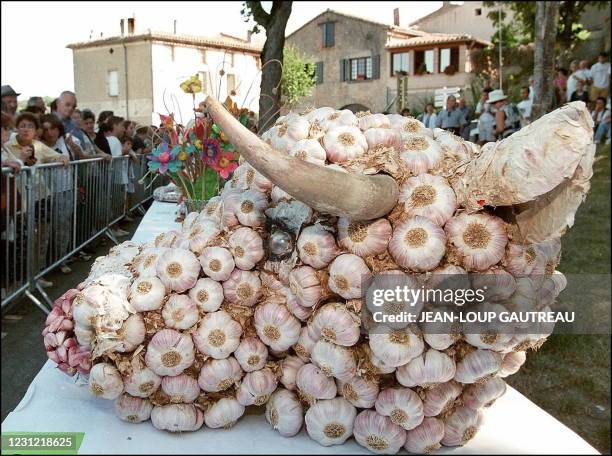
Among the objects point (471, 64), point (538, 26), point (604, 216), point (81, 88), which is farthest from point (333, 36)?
point (604, 216)

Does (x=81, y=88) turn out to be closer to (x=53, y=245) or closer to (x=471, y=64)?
(x=471, y=64)

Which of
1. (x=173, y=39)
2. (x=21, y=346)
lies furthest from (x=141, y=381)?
(x=173, y=39)

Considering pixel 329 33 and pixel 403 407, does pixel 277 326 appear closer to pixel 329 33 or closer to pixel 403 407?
pixel 403 407

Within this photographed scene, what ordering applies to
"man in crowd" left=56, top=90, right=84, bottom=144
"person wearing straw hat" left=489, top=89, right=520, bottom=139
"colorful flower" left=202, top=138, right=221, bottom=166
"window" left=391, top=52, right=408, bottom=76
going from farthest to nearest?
"window" left=391, top=52, right=408, bottom=76 < "person wearing straw hat" left=489, top=89, right=520, bottom=139 < "man in crowd" left=56, top=90, right=84, bottom=144 < "colorful flower" left=202, top=138, right=221, bottom=166

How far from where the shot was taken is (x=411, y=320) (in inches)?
54.7

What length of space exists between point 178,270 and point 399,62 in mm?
37272

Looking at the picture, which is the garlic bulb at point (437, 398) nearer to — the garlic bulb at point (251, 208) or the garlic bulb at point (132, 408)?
the garlic bulb at point (251, 208)

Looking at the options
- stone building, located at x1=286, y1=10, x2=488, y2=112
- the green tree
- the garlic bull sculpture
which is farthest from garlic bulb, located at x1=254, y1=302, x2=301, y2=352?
stone building, located at x1=286, y1=10, x2=488, y2=112

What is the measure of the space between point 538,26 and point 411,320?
A: 1146 centimetres

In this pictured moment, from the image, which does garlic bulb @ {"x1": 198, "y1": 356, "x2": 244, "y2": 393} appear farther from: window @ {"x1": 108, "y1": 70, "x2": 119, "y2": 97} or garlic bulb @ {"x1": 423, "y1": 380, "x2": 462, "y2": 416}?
window @ {"x1": 108, "y1": 70, "x2": 119, "y2": 97}

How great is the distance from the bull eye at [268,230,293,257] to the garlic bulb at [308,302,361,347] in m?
0.20

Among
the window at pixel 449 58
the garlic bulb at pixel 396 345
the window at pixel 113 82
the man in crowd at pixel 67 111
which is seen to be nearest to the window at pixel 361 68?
the window at pixel 449 58

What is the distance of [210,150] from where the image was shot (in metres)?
3.77

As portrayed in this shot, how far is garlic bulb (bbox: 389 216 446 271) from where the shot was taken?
54.1 inches
